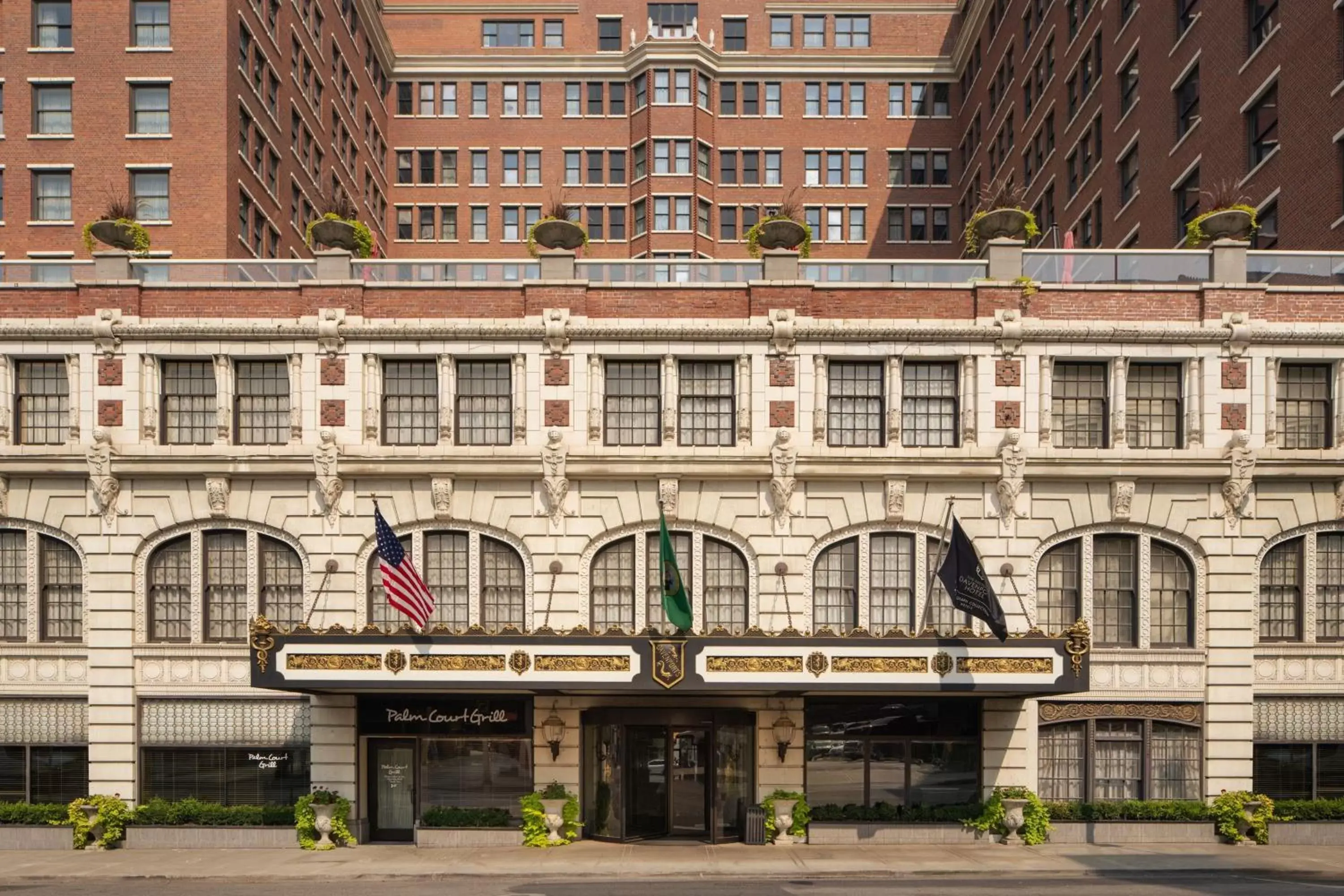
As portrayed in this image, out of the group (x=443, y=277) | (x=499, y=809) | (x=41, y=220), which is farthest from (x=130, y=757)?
(x=41, y=220)

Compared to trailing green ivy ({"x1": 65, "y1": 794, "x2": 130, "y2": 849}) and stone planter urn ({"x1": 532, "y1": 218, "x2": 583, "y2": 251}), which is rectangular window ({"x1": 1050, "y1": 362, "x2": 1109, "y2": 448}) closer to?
stone planter urn ({"x1": 532, "y1": 218, "x2": 583, "y2": 251})

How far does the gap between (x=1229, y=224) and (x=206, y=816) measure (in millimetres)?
26210

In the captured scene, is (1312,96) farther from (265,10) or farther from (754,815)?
(265,10)

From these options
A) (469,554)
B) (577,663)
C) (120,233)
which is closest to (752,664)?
(577,663)

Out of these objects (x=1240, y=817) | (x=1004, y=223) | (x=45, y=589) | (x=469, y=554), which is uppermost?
(x=1004, y=223)

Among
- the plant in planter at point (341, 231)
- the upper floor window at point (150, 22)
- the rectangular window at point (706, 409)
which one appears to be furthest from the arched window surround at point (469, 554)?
the upper floor window at point (150, 22)

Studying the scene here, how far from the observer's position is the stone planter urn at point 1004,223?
81.9ft

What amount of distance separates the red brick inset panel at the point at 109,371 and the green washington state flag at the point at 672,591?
12933 mm

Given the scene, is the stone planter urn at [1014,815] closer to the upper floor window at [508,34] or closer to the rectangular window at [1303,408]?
the rectangular window at [1303,408]

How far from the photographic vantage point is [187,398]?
2503cm

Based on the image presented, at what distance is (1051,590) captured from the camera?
24.6 metres

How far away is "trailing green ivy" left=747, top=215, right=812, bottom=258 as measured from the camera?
83.0 ft

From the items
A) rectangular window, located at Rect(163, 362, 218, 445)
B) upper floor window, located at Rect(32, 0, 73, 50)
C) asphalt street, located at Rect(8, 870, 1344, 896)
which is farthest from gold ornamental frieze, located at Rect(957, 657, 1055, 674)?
upper floor window, located at Rect(32, 0, 73, 50)

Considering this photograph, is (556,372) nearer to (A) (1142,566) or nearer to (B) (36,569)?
(B) (36,569)
